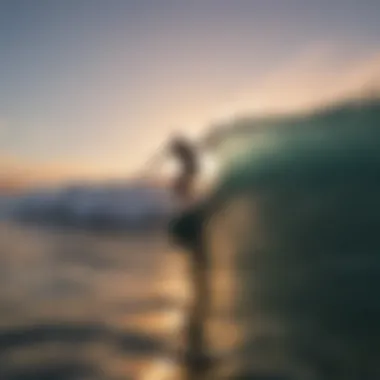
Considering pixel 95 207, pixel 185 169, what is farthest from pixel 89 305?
pixel 185 169

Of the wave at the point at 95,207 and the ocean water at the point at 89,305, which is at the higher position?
the wave at the point at 95,207

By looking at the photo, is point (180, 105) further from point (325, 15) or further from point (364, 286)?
point (364, 286)

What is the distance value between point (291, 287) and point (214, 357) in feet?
0.50

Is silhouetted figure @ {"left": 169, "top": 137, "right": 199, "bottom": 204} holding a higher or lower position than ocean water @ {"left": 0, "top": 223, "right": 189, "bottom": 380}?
higher

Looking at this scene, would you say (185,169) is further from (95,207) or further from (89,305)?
(89,305)

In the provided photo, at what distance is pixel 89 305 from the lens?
2.67ft

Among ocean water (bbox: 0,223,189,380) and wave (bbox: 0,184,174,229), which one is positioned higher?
wave (bbox: 0,184,174,229)

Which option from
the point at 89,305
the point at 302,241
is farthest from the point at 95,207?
the point at 302,241

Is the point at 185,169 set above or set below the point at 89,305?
above

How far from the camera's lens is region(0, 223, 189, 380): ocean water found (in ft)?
2.64

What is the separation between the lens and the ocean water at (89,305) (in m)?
0.80

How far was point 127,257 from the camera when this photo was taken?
812mm

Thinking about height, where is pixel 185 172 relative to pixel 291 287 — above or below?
above

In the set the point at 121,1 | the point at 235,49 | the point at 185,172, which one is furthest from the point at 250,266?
the point at 121,1
